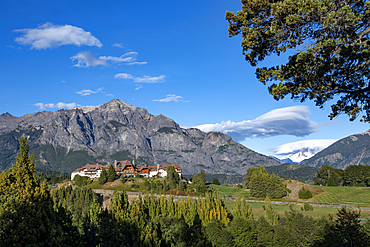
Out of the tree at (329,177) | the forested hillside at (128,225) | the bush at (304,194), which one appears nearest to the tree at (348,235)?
the forested hillside at (128,225)

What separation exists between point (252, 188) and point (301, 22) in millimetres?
85388

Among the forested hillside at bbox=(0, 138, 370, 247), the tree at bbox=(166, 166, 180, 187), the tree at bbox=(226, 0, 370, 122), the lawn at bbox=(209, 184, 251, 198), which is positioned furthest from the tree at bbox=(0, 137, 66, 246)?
the tree at bbox=(166, 166, 180, 187)

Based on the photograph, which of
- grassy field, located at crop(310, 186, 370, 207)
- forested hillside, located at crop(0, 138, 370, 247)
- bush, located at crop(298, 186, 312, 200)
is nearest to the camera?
forested hillside, located at crop(0, 138, 370, 247)

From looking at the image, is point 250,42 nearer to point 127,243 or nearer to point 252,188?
point 127,243

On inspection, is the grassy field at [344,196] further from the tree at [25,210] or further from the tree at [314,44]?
the tree at [25,210]

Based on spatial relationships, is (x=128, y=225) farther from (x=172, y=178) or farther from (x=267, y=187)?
(x=172, y=178)

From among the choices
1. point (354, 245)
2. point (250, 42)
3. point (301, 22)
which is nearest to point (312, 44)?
point (301, 22)

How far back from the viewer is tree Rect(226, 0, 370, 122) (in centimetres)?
1159

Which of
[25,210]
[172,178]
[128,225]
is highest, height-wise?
[25,210]

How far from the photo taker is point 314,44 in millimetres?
12484

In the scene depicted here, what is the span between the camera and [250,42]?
531 inches

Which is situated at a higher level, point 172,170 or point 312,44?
point 312,44

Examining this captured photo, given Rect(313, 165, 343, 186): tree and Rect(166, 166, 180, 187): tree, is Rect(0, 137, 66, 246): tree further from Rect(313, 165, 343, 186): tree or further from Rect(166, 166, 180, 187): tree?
Rect(313, 165, 343, 186): tree

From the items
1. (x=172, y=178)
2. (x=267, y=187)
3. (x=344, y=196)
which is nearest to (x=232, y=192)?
(x=267, y=187)
